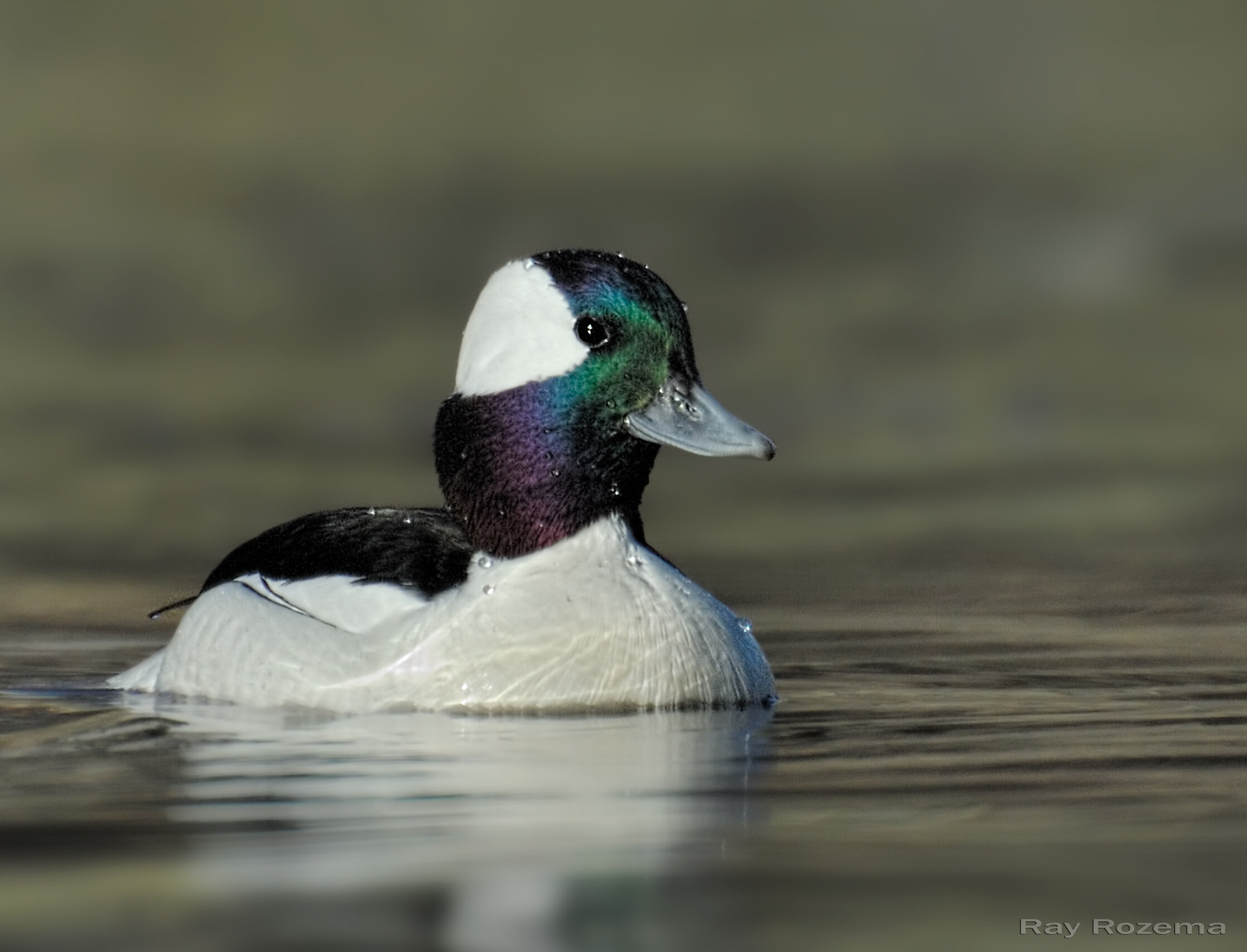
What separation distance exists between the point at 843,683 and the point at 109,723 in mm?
2767

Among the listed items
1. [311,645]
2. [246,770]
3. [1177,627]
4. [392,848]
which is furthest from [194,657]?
[1177,627]

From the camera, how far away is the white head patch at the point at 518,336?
340 inches

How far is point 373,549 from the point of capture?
356 inches

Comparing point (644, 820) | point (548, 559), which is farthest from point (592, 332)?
point (644, 820)

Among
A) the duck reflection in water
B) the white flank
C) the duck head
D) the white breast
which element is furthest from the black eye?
the duck reflection in water

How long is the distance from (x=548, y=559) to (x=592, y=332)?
2.58 ft

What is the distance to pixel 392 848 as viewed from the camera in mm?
5871

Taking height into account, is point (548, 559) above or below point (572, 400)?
below

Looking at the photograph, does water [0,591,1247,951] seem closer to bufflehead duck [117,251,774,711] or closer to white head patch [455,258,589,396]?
bufflehead duck [117,251,774,711]

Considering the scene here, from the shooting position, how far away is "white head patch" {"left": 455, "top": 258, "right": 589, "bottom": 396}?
865 centimetres

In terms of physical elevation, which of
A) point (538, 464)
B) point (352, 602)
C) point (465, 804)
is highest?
point (538, 464)

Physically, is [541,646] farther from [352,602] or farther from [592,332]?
[592,332]

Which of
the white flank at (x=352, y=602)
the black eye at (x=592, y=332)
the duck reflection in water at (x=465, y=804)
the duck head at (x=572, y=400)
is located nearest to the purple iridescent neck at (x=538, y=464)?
the duck head at (x=572, y=400)

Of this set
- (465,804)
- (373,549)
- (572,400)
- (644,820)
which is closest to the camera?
(644,820)
